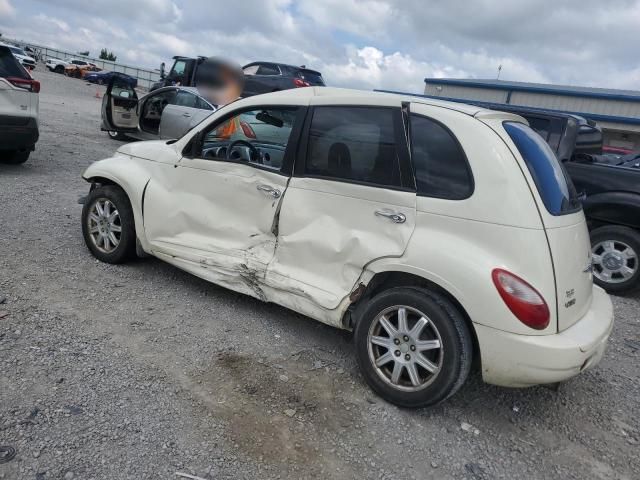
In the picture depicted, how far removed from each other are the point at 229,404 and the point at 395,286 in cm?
121

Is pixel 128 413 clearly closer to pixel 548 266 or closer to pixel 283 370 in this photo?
pixel 283 370

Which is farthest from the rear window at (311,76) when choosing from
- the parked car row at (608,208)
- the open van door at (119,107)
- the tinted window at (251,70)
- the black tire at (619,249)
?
the black tire at (619,249)

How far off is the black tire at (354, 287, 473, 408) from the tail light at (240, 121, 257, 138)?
5.82 feet

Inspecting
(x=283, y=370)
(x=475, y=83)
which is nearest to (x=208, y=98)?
(x=283, y=370)

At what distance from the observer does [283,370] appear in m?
3.33

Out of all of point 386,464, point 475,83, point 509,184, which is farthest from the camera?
point 475,83

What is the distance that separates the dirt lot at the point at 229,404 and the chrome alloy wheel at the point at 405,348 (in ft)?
0.73

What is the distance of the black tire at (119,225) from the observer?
14.4 feet

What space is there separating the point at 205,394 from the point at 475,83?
2198cm

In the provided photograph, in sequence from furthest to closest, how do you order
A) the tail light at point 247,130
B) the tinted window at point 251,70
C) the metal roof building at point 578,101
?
the metal roof building at point 578,101 → the tinted window at point 251,70 → the tail light at point 247,130

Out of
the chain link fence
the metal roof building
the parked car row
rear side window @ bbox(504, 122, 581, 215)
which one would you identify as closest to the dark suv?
the metal roof building

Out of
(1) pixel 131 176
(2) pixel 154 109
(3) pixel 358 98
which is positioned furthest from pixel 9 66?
(3) pixel 358 98

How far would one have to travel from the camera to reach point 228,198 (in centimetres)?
385

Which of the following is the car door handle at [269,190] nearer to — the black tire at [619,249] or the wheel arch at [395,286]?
the wheel arch at [395,286]
